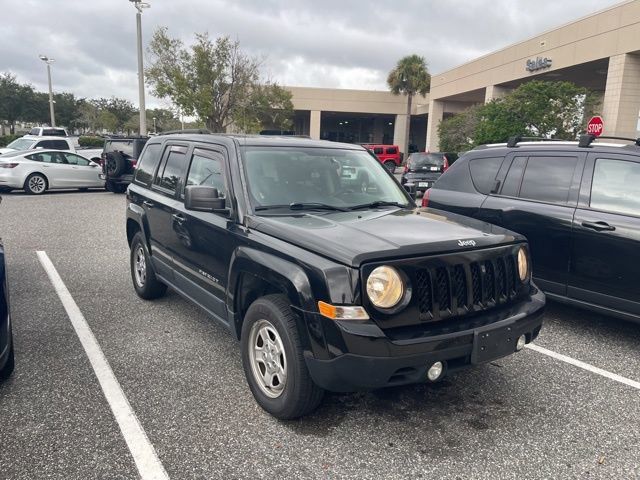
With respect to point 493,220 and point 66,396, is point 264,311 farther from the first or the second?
point 493,220

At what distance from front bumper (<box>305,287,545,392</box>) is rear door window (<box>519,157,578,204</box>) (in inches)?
99.8

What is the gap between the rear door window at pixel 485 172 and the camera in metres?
5.72

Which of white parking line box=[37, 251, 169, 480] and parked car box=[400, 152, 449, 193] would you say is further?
parked car box=[400, 152, 449, 193]

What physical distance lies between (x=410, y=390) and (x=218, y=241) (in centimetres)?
178

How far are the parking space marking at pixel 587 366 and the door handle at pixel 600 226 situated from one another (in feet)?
3.87

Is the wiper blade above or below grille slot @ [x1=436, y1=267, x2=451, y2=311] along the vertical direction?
above

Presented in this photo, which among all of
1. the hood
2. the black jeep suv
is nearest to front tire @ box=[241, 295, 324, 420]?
Result: the black jeep suv

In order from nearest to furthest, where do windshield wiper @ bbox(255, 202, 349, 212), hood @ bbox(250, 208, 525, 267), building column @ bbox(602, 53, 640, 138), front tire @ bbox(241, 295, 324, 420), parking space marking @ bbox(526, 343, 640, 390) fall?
hood @ bbox(250, 208, 525, 267)
front tire @ bbox(241, 295, 324, 420)
windshield wiper @ bbox(255, 202, 349, 212)
parking space marking @ bbox(526, 343, 640, 390)
building column @ bbox(602, 53, 640, 138)

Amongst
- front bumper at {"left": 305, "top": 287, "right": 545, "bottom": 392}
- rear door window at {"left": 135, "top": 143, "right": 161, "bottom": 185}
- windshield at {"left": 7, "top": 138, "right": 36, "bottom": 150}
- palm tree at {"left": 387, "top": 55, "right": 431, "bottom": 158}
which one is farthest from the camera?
palm tree at {"left": 387, "top": 55, "right": 431, "bottom": 158}

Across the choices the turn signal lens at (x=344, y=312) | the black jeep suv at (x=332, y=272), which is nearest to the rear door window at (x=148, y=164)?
the black jeep suv at (x=332, y=272)

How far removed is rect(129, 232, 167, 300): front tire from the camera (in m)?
5.39

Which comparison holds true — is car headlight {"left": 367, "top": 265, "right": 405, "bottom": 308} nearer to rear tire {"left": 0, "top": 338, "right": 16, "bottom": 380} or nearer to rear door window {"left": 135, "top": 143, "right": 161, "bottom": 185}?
rear tire {"left": 0, "top": 338, "right": 16, "bottom": 380}

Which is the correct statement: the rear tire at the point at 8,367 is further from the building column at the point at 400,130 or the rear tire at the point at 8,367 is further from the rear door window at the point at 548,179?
the building column at the point at 400,130

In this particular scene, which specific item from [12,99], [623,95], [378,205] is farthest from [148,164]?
[12,99]
